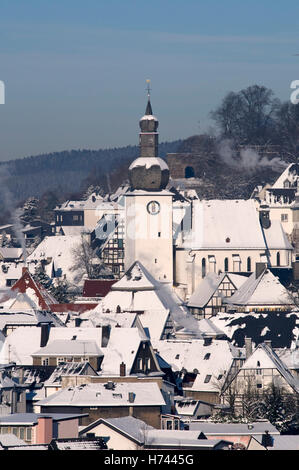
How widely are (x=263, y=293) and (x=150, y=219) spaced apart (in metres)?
8.87

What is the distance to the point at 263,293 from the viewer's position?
87500 mm

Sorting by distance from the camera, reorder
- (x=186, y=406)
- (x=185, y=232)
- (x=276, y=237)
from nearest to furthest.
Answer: (x=186, y=406), (x=185, y=232), (x=276, y=237)

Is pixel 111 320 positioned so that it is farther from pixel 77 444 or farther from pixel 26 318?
pixel 77 444

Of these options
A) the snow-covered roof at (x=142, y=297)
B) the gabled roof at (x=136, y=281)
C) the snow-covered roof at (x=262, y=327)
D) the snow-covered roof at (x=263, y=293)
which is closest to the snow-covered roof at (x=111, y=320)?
the snow-covered roof at (x=142, y=297)

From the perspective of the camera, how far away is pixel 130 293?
8581 centimetres

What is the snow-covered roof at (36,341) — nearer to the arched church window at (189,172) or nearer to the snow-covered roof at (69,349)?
the snow-covered roof at (69,349)

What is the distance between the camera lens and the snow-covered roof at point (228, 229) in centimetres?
9656

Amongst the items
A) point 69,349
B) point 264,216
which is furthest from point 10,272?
point 69,349

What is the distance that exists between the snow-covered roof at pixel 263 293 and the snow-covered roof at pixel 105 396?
1120 inches

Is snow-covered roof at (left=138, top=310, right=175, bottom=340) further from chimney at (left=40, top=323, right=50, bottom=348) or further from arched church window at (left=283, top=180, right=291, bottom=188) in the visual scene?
arched church window at (left=283, top=180, right=291, bottom=188)

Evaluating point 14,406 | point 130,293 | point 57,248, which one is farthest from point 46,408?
point 57,248

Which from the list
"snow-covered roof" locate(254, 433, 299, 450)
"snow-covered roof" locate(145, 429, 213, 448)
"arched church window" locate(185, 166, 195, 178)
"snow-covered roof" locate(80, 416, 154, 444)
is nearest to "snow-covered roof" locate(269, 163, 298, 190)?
"arched church window" locate(185, 166, 195, 178)
